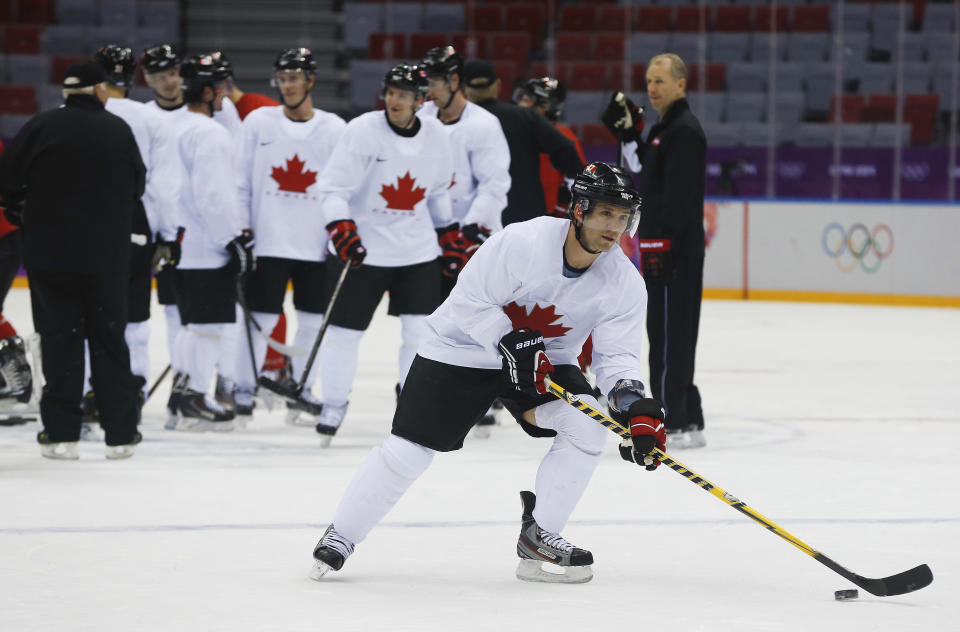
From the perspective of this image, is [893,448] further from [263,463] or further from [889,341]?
[889,341]

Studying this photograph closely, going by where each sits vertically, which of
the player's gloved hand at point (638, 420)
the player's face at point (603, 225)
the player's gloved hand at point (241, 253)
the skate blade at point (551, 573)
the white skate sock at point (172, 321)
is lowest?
the skate blade at point (551, 573)

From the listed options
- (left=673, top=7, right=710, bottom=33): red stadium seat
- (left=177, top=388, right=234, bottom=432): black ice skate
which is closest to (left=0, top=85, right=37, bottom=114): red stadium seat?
(left=673, top=7, right=710, bottom=33): red stadium seat

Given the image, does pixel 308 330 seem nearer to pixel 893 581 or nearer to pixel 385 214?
pixel 385 214

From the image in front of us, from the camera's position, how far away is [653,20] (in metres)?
11.5

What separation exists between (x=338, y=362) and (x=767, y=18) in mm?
7615

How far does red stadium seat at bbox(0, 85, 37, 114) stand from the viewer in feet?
37.1

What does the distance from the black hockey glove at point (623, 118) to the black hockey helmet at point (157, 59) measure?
5.27 ft

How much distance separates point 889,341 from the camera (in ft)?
26.3

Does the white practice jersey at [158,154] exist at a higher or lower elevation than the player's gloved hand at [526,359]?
higher

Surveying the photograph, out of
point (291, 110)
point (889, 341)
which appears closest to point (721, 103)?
point (889, 341)

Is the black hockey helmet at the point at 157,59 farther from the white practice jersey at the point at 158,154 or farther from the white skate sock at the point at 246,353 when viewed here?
the white skate sock at the point at 246,353

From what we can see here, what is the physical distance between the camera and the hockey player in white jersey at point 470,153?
5242mm

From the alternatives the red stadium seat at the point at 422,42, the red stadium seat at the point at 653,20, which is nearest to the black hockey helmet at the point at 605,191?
the red stadium seat at the point at 653,20

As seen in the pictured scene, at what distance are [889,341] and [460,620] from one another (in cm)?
574
